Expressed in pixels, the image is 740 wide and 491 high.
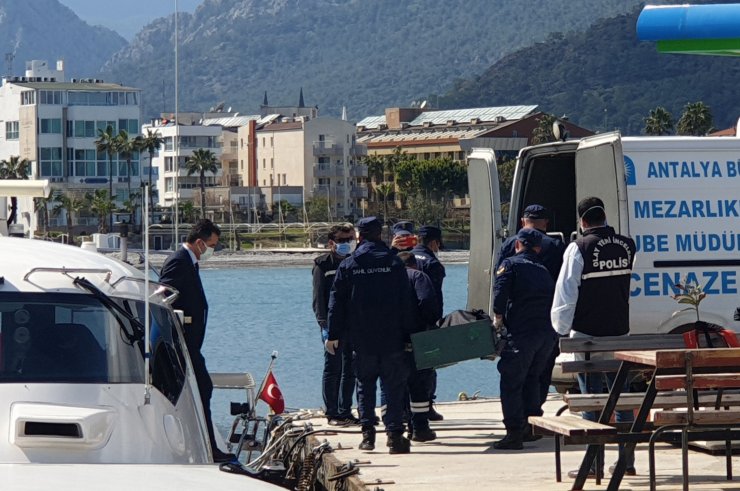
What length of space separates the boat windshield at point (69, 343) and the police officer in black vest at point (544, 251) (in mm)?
5078

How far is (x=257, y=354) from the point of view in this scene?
39969mm

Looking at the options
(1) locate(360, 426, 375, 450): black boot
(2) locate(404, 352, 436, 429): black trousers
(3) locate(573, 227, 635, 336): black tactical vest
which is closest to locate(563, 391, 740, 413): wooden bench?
(3) locate(573, 227, 635, 336): black tactical vest

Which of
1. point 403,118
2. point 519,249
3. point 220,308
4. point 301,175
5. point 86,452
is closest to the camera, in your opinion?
point 86,452

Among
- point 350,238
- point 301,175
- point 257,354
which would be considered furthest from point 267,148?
point 350,238

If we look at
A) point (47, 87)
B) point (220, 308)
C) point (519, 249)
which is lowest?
point (220, 308)

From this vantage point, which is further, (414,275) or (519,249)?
(414,275)

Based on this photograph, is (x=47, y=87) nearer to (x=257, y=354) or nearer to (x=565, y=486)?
(x=257, y=354)

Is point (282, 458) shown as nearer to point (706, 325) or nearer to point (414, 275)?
point (414, 275)

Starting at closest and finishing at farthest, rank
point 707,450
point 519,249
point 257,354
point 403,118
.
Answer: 1. point 707,450
2. point 519,249
3. point 257,354
4. point 403,118

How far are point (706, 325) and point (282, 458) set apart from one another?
3700mm

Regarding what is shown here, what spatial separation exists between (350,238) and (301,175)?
148m

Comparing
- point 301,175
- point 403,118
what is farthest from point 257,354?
point 403,118

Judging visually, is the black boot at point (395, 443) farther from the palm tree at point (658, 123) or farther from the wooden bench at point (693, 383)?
the palm tree at point (658, 123)

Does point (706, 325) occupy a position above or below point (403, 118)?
below
